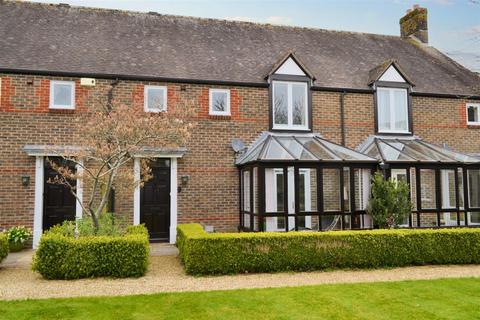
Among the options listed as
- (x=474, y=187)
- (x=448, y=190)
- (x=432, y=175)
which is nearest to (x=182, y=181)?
(x=432, y=175)

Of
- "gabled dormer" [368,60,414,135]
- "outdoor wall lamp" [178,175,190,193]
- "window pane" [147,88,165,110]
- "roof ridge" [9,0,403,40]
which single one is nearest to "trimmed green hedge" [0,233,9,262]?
"outdoor wall lamp" [178,175,190,193]

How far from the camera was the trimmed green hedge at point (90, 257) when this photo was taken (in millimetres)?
8047

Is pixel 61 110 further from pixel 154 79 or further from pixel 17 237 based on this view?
pixel 17 237

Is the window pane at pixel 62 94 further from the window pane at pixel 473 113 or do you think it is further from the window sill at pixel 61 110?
the window pane at pixel 473 113

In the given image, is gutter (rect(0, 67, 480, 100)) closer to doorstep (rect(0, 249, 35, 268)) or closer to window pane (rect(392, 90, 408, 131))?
window pane (rect(392, 90, 408, 131))

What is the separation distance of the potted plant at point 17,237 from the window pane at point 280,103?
27.8 ft

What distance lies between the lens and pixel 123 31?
15172 millimetres

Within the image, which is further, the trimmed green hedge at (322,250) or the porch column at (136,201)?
the porch column at (136,201)

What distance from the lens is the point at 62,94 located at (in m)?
12.5

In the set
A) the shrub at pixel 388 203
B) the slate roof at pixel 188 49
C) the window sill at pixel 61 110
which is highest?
the slate roof at pixel 188 49

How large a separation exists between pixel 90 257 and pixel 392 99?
39.2ft

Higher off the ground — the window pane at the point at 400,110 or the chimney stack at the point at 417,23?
the chimney stack at the point at 417,23

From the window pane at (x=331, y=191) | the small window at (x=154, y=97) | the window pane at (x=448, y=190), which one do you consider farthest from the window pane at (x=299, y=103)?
the window pane at (x=448, y=190)

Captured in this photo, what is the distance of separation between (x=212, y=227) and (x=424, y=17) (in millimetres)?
15056
